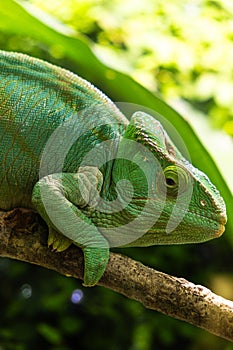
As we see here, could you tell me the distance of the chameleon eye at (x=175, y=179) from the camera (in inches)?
45.4

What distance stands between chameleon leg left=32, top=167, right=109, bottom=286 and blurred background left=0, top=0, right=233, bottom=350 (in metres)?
0.90

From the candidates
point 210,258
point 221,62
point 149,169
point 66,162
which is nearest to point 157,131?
point 149,169

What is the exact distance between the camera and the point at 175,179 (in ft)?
3.78

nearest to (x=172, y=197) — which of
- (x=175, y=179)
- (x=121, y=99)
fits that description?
(x=175, y=179)

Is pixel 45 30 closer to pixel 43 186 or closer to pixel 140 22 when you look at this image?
pixel 43 186

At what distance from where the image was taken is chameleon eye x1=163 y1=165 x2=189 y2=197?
1.15 meters

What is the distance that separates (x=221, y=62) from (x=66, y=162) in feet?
4.70

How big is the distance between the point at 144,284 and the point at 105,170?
22 centimetres

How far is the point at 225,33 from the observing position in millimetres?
2469

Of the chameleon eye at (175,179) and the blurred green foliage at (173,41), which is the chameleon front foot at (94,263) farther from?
the blurred green foliage at (173,41)

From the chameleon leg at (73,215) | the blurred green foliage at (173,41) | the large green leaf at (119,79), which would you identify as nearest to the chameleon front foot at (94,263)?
the chameleon leg at (73,215)

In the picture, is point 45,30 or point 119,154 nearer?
point 119,154

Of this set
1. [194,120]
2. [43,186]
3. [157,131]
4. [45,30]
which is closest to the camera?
[43,186]

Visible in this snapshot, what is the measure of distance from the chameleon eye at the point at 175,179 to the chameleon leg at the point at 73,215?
0.13 metres
